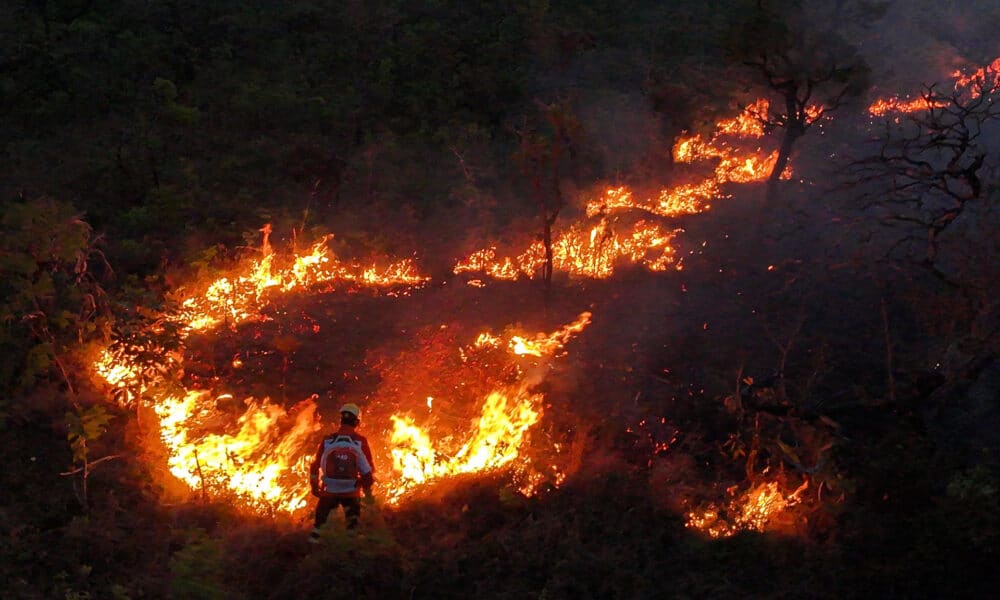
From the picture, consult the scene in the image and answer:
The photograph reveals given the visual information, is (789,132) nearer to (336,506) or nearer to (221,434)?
(336,506)

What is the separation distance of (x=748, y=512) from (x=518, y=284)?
21.5 feet

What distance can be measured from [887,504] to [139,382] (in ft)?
29.1

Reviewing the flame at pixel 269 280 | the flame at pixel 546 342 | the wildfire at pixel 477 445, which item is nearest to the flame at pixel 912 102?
the flame at pixel 546 342

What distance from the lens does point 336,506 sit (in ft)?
23.7

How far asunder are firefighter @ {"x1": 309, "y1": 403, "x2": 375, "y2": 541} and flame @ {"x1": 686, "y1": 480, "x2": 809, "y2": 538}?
3676 millimetres

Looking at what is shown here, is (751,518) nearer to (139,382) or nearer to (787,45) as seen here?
(139,382)

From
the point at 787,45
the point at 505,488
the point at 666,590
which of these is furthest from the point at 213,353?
the point at 787,45

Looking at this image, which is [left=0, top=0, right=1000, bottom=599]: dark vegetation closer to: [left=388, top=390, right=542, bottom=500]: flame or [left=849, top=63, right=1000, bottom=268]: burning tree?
[left=849, top=63, right=1000, bottom=268]: burning tree

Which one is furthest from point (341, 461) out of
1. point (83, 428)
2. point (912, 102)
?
point (912, 102)

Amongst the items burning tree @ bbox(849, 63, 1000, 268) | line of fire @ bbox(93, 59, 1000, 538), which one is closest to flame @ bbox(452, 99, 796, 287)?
line of fire @ bbox(93, 59, 1000, 538)

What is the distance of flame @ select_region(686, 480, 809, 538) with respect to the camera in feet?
24.2

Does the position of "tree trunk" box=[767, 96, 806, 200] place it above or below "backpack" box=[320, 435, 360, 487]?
above

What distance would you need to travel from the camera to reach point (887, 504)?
7.50 meters

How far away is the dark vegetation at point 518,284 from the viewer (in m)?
6.91
